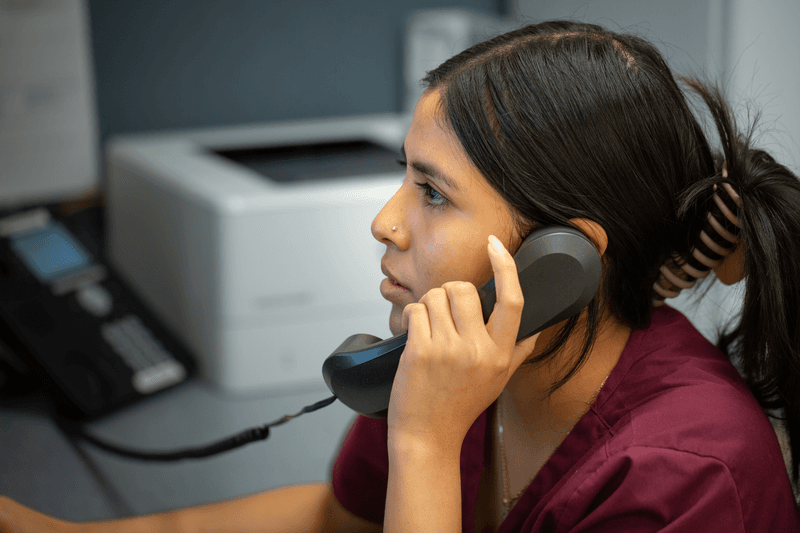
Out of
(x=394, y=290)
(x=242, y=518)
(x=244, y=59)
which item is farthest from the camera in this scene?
(x=244, y=59)

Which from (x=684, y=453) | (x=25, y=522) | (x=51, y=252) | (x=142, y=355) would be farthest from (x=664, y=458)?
(x=51, y=252)

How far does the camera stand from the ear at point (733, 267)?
55cm

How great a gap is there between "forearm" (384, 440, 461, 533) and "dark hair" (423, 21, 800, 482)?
171mm

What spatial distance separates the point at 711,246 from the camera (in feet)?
1.77

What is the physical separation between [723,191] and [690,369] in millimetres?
132

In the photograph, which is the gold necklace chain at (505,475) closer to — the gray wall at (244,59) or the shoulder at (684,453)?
the shoulder at (684,453)

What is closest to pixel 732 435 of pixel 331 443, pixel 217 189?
pixel 331 443

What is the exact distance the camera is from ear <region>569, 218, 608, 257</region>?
20.2 inches

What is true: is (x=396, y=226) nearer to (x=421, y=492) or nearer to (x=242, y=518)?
(x=421, y=492)

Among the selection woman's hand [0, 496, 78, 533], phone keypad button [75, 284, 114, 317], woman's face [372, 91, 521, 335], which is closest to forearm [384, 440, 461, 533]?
woman's face [372, 91, 521, 335]

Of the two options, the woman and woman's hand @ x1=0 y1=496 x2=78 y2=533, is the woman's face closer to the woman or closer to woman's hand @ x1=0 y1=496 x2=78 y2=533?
the woman

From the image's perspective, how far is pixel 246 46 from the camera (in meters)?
1.43

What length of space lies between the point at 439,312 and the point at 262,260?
1.76ft

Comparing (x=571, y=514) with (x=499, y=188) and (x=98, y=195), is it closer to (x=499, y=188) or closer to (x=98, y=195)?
(x=499, y=188)
